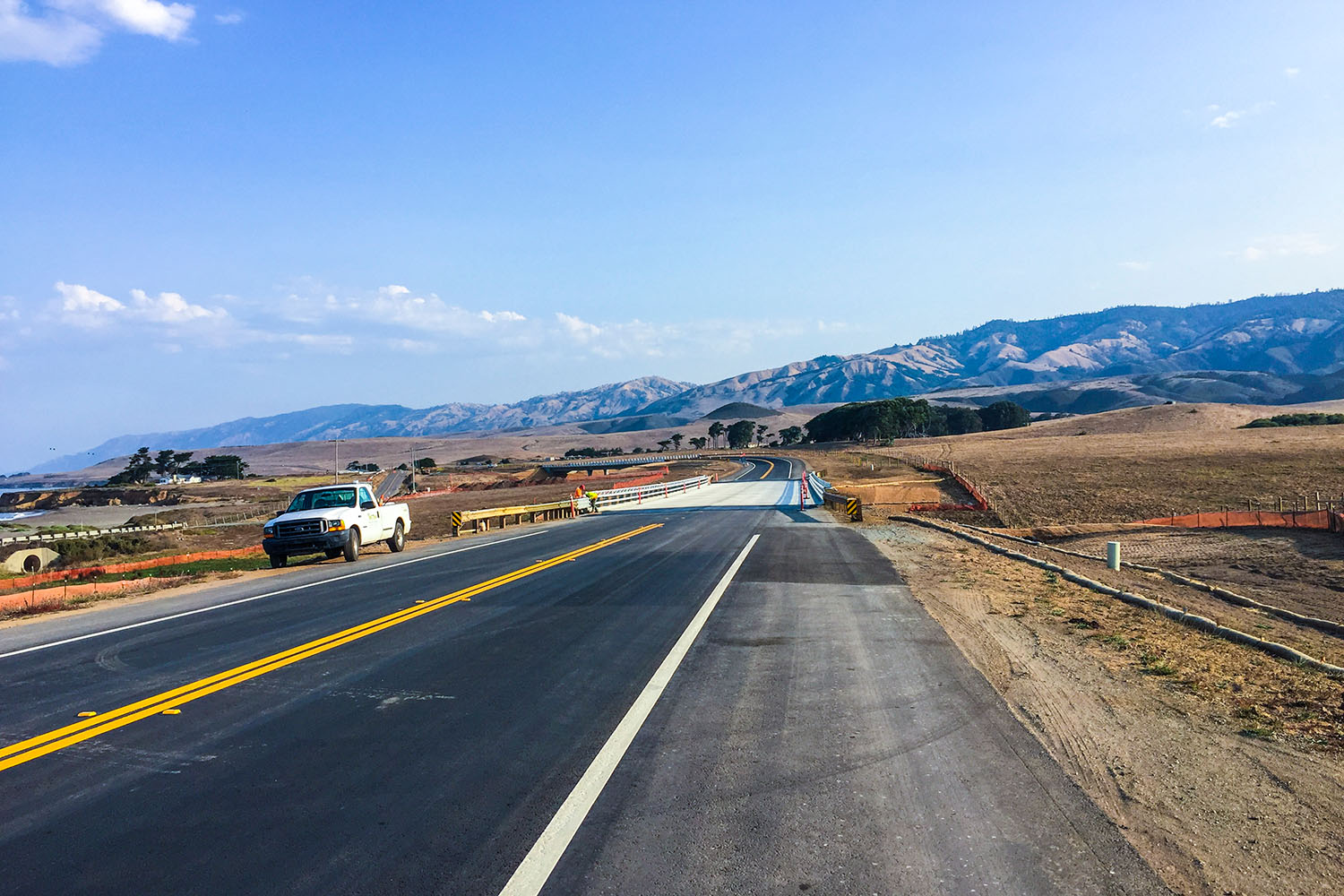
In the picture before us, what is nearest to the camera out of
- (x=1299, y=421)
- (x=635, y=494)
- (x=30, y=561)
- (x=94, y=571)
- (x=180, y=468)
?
(x=94, y=571)

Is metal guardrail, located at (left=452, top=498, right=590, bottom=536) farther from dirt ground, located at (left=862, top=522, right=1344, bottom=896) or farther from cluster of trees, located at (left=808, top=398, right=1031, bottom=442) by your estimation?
cluster of trees, located at (left=808, top=398, right=1031, bottom=442)

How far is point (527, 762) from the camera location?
604 centimetres

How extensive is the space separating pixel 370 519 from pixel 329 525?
6.20 ft

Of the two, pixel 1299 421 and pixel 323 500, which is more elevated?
pixel 323 500

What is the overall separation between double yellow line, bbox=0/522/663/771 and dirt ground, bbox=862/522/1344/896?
7520mm

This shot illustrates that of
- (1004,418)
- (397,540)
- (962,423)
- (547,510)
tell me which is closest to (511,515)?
(547,510)

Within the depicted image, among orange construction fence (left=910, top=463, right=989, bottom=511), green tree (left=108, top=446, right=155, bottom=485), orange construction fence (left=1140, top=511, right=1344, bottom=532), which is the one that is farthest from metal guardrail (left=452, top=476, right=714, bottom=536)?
green tree (left=108, top=446, right=155, bottom=485)

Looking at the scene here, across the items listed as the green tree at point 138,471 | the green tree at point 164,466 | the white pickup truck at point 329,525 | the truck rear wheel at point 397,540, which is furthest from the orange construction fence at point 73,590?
the green tree at point 164,466

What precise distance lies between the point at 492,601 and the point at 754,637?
4.85m

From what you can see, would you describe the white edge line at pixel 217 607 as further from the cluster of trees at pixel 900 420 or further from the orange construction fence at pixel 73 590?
the cluster of trees at pixel 900 420

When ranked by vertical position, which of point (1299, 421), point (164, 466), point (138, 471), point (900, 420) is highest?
point (164, 466)

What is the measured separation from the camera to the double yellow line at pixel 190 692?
6461mm

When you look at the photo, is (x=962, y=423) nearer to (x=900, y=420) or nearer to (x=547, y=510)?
(x=900, y=420)

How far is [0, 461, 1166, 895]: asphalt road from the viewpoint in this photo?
448 centimetres
